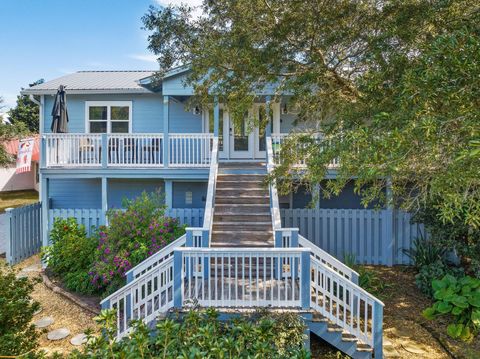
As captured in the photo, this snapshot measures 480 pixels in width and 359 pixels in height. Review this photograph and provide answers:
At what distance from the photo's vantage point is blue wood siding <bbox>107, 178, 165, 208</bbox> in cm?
1266

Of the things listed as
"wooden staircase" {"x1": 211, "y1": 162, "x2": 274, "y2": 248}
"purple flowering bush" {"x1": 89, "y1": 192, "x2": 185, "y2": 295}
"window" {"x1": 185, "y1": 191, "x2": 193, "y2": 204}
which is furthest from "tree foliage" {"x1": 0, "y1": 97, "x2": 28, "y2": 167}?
"wooden staircase" {"x1": 211, "y1": 162, "x2": 274, "y2": 248}

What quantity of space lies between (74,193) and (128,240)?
21.1ft


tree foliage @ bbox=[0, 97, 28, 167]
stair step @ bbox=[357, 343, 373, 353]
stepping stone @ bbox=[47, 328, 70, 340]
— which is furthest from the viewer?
tree foliage @ bbox=[0, 97, 28, 167]

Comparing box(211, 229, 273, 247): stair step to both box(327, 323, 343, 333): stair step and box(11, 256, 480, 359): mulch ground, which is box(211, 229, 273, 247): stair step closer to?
box(11, 256, 480, 359): mulch ground

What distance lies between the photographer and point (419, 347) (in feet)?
18.0

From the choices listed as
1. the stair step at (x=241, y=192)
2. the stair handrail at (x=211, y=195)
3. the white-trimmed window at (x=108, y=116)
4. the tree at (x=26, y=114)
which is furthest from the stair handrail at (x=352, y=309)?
the tree at (x=26, y=114)

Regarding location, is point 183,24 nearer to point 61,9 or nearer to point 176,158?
point 176,158

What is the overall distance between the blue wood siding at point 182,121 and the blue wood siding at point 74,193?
375cm

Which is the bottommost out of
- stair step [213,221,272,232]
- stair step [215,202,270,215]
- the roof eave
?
stair step [213,221,272,232]

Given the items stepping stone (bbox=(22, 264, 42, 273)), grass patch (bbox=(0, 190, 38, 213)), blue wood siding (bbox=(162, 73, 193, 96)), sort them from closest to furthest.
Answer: stepping stone (bbox=(22, 264, 42, 273)), blue wood siding (bbox=(162, 73, 193, 96)), grass patch (bbox=(0, 190, 38, 213))

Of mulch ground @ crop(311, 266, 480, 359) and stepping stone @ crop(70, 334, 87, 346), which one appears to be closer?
mulch ground @ crop(311, 266, 480, 359)

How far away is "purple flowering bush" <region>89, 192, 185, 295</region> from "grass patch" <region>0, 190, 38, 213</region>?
17.7m

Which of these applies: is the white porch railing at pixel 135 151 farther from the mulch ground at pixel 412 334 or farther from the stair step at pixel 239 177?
the mulch ground at pixel 412 334

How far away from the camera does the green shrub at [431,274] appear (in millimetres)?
7492
